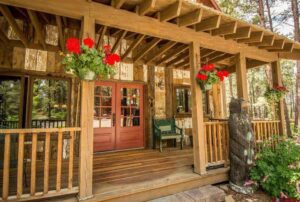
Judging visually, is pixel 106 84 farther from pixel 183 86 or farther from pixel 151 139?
pixel 183 86

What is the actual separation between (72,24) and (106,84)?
1679 mm

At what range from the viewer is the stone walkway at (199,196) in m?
2.74

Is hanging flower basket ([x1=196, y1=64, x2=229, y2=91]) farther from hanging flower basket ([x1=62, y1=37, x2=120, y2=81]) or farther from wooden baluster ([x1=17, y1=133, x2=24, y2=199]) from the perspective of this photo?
wooden baluster ([x1=17, y1=133, x2=24, y2=199])

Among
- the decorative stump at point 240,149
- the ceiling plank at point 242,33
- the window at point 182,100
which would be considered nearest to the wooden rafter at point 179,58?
the window at point 182,100

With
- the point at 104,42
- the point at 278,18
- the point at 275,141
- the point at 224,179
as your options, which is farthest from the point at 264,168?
the point at 278,18

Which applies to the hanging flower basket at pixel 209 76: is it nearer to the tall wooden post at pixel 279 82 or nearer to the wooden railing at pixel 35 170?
the wooden railing at pixel 35 170

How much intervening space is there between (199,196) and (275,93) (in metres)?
3.31

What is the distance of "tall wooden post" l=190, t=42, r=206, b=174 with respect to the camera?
3232 millimetres

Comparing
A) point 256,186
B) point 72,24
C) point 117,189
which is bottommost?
point 256,186

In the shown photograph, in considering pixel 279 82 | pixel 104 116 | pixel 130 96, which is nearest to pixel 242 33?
pixel 279 82

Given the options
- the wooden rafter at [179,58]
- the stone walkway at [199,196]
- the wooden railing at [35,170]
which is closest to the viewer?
the wooden railing at [35,170]

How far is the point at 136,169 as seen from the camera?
3.41 m

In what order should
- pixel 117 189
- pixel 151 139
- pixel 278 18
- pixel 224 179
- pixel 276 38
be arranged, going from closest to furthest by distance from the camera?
pixel 117 189
pixel 224 179
pixel 276 38
pixel 151 139
pixel 278 18

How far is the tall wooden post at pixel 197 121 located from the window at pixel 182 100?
255cm
